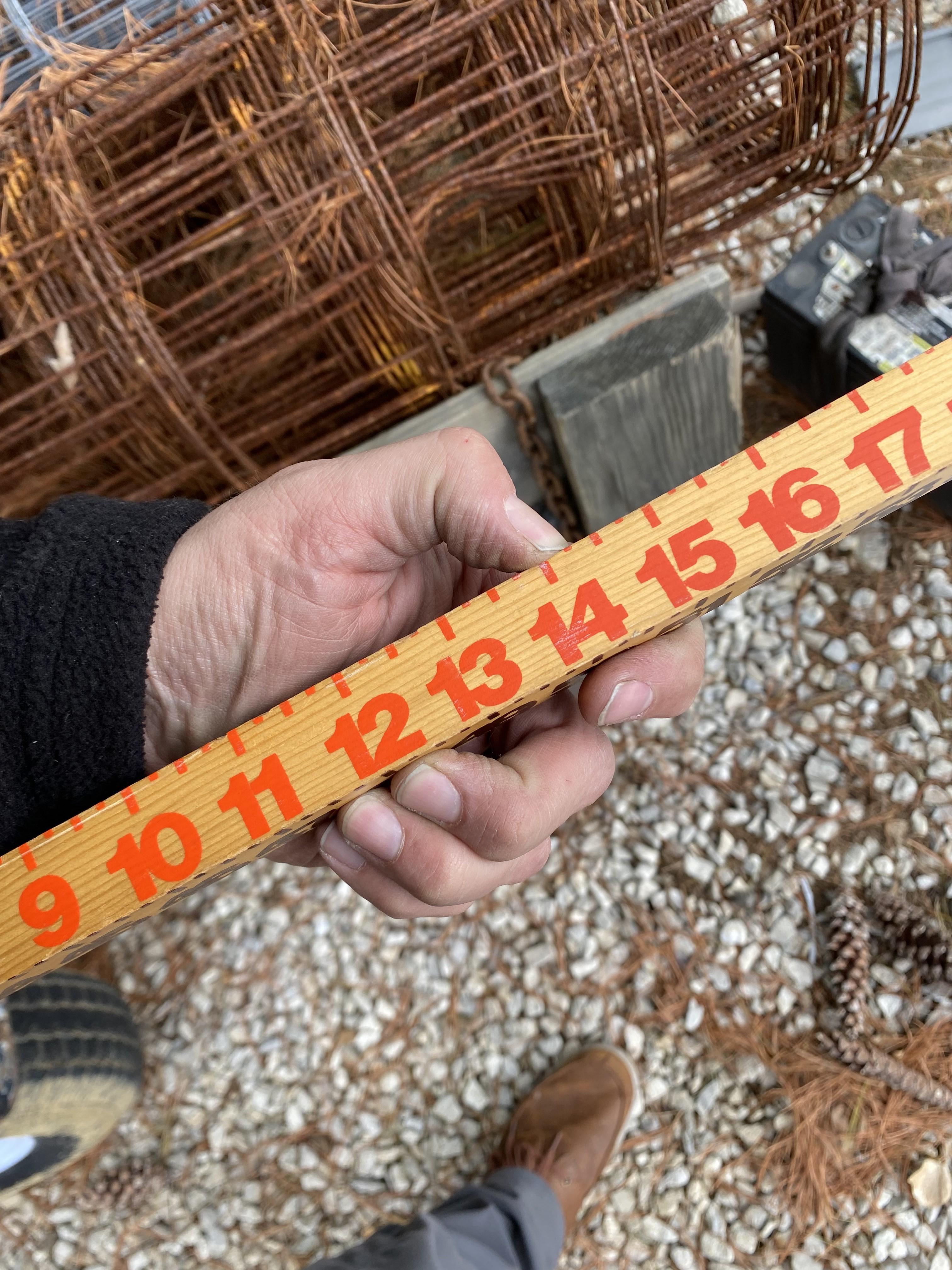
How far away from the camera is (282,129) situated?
3.56 feet

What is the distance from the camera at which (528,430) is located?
4.95ft

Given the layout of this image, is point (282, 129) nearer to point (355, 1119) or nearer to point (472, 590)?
point (472, 590)

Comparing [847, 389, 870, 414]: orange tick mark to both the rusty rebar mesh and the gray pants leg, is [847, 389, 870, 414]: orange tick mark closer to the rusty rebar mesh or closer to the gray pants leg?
the rusty rebar mesh

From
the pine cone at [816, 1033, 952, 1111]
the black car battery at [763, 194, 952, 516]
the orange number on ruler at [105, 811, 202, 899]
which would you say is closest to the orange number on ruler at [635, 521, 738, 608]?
the orange number on ruler at [105, 811, 202, 899]

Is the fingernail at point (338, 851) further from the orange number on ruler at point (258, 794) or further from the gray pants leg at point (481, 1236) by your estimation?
the gray pants leg at point (481, 1236)

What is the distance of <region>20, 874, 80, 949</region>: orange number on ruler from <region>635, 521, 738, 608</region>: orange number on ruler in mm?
614

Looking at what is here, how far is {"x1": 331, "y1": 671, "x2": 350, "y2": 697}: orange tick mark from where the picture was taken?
78 centimetres

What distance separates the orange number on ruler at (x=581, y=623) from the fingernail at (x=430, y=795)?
18 centimetres

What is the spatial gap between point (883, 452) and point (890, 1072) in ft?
3.83

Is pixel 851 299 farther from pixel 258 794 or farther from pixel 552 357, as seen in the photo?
pixel 258 794

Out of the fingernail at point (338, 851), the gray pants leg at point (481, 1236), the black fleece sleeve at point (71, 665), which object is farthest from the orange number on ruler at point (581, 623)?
the gray pants leg at point (481, 1236)

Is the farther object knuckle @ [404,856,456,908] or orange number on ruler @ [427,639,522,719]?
knuckle @ [404,856,456,908]

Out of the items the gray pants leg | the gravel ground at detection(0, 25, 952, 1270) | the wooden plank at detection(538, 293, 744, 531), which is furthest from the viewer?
the gravel ground at detection(0, 25, 952, 1270)

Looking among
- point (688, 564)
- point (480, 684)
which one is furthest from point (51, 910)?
point (688, 564)
